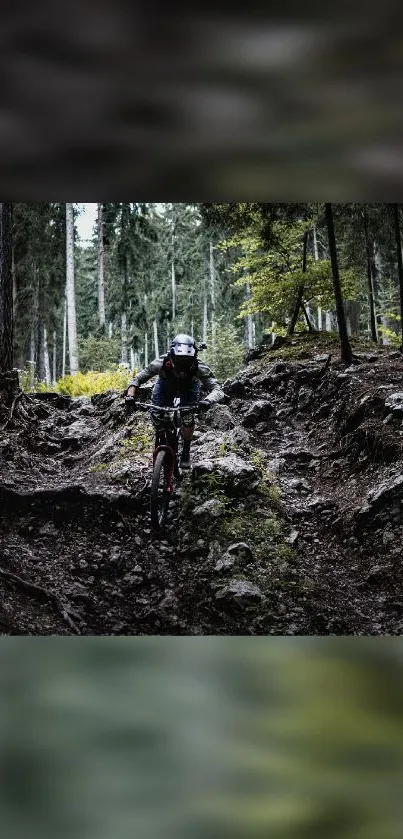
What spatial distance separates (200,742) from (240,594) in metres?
1.47

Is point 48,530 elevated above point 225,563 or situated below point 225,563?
above

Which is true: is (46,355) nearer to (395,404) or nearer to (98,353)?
(98,353)

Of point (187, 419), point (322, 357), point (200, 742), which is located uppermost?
point (322, 357)

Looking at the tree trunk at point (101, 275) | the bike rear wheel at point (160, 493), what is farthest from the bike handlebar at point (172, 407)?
the tree trunk at point (101, 275)

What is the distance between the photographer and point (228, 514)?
399 cm

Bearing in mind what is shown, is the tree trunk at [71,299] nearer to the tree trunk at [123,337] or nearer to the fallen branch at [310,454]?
the tree trunk at [123,337]

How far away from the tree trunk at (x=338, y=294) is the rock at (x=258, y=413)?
2.00 feet

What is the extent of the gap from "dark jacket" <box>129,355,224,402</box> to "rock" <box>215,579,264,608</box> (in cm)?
109

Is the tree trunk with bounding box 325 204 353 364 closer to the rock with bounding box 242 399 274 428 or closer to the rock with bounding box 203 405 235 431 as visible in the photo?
the rock with bounding box 242 399 274 428

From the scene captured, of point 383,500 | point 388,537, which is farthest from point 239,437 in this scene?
point 388,537

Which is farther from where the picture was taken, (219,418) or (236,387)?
(236,387)
